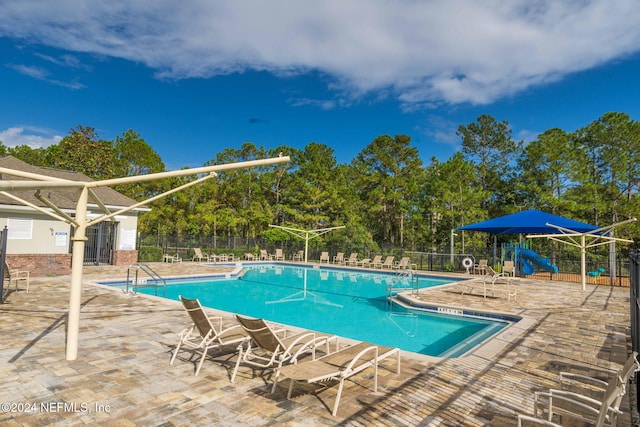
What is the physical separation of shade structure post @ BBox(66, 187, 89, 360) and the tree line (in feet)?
78.1

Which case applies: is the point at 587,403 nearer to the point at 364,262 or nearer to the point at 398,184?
the point at 364,262

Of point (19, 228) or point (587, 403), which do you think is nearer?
point (587, 403)

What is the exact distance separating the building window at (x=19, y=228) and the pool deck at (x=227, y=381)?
10.3 metres

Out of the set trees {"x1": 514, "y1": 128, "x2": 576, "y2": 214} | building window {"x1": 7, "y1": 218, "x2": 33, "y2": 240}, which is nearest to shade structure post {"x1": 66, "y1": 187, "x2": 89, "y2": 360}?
building window {"x1": 7, "y1": 218, "x2": 33, "y2": 240}

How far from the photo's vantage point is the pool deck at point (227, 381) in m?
3.57

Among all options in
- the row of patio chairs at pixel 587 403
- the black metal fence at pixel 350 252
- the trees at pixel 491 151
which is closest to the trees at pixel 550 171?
the black metal fence at pixel 350 252

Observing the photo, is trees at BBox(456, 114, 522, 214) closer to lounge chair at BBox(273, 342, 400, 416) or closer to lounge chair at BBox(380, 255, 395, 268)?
lounge chair at BBox(380, 255, 395, 268)

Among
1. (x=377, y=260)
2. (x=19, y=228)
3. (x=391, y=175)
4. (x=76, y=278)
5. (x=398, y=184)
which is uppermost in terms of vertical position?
(x=391, y=175)

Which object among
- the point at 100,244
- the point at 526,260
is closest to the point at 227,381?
the point at 100,244

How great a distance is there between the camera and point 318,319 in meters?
10.7

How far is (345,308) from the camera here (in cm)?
1224

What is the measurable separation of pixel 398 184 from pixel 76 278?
30.4 m

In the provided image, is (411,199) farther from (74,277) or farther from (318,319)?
(74,277)

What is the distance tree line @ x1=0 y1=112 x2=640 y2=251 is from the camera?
28859mm
